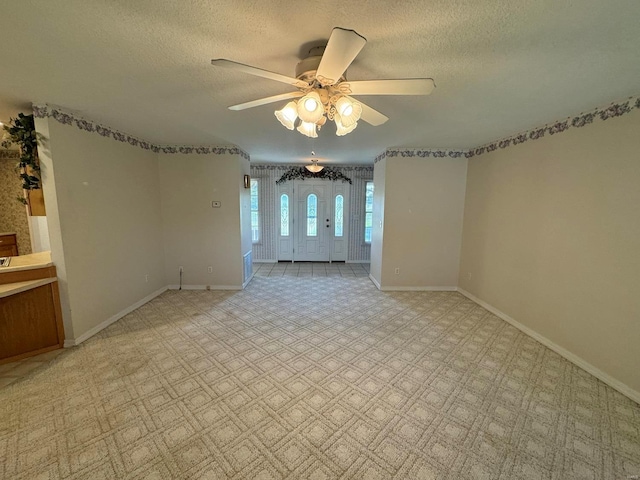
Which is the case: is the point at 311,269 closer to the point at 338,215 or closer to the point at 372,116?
the point at 338,215

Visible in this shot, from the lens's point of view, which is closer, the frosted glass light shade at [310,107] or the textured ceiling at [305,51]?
the textured ceiling at [305,51]

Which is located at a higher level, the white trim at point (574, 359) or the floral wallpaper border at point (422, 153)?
the floral wallpaper border at point (422, 153)

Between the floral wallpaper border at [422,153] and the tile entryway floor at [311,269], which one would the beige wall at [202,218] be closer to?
the tile entryway floor at [311,269]

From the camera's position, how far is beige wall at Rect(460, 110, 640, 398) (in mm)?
2117

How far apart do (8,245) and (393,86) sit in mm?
6373

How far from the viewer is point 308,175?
251 inches

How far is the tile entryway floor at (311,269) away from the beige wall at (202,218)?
3.99 ft

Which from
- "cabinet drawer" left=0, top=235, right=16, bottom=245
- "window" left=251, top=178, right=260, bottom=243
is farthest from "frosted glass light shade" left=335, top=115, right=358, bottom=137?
"cabinet drawer" left=0, top=235, right=16, bottom=245

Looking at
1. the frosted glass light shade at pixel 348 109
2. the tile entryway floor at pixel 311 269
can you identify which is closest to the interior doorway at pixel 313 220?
the tile entryway floor at pixel 311 269

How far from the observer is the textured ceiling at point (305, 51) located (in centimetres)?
121

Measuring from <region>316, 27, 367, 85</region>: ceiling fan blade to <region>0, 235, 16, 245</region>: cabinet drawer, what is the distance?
19.6 feet

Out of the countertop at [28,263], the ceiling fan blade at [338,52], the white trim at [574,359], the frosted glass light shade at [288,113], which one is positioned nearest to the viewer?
the ceiling fan blade at [338,52]

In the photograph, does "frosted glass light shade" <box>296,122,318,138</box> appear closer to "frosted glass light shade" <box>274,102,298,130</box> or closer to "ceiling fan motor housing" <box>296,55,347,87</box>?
"frosted glass light shade" <box>274,102,298,130</box>

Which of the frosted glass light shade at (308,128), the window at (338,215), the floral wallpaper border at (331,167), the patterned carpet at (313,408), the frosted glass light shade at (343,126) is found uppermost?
the floral wallpaper border at (331,167)
